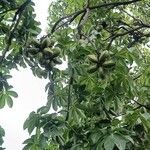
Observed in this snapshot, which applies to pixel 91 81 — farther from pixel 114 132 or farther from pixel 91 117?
pixel 114 132

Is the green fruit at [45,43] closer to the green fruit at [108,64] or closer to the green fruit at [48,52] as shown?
the green fruit at [48,52]

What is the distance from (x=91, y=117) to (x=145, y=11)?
9.31 m

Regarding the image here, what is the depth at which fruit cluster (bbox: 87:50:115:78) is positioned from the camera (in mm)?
3654

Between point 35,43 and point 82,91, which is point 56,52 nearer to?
point 35,43

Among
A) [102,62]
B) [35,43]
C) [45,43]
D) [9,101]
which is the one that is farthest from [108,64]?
[9,101]

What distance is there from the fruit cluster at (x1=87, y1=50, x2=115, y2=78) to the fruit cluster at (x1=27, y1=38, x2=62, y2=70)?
1.00 feet

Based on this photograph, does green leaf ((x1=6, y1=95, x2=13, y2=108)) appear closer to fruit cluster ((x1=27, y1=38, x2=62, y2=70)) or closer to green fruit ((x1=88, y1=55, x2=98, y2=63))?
fruit cluster ((x1=27, y1=38, x2=62, y2=70))

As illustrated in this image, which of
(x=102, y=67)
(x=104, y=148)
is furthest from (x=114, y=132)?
(x=102, y=67)

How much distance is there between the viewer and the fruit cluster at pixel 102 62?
3654mm

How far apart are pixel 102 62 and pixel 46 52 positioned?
0.45 metres

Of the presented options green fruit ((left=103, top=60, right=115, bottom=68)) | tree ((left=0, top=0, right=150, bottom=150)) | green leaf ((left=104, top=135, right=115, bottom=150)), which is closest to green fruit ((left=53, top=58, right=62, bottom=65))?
tree ((left=0, top=0, right=150, bottom=150))

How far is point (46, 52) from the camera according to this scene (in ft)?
12.6

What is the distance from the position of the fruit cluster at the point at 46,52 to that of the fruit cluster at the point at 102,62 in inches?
12.0

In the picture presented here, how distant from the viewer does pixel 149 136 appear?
4.37m
